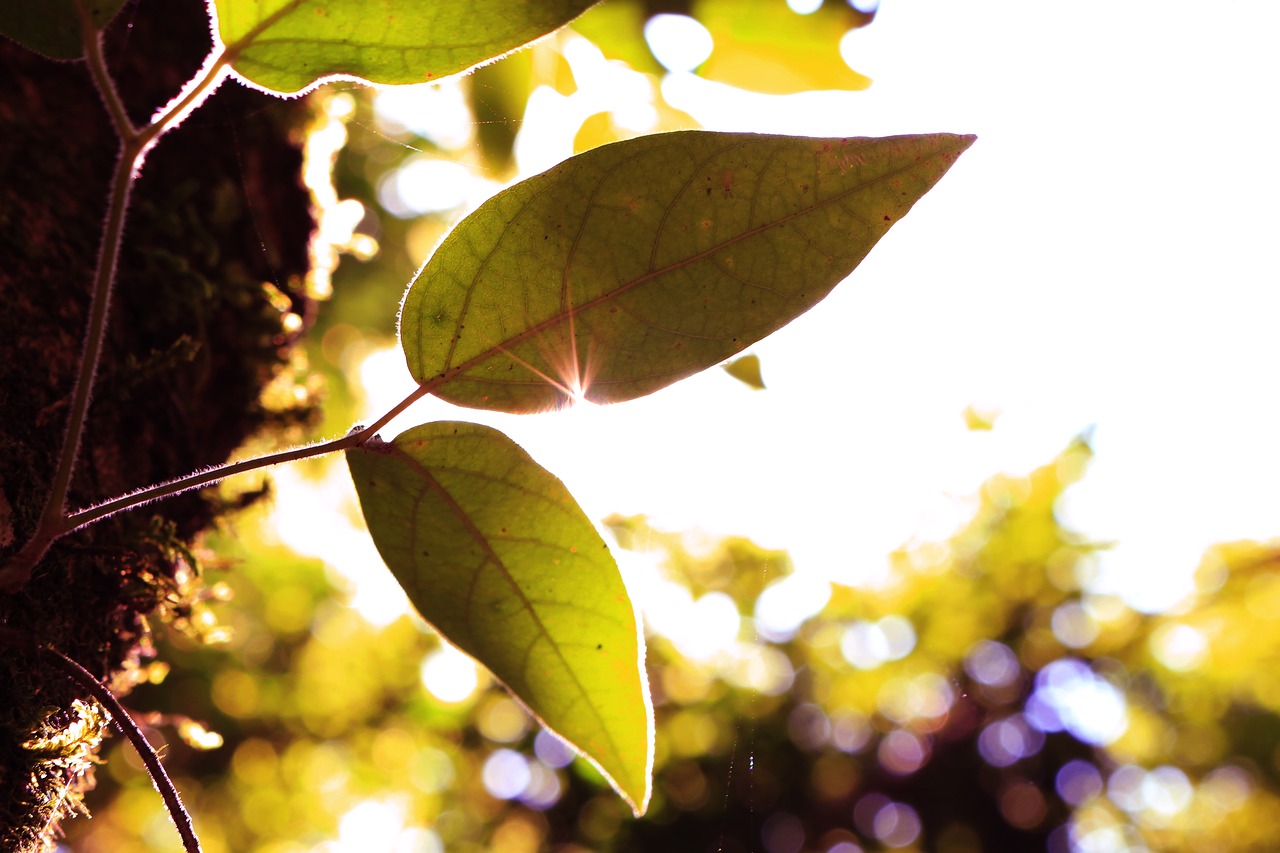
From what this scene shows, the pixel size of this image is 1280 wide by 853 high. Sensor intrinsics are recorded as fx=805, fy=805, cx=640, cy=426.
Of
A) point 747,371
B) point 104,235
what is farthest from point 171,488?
point 747,371

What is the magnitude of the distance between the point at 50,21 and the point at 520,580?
51 centimetres

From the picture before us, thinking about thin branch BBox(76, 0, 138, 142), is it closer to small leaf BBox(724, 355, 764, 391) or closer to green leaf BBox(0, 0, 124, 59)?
green leaf BBox(0, 0, 124, 59)

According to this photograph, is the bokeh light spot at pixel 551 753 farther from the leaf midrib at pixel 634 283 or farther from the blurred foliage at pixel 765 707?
the leaf midrib at pixel 634 283

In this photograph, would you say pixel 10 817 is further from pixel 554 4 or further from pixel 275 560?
pixel 275 560

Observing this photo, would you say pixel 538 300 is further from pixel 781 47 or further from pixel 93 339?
pixel 781 47

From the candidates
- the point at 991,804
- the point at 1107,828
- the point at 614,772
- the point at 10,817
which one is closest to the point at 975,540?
the point at 991,804

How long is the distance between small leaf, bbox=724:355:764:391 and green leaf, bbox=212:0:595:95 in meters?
0.72

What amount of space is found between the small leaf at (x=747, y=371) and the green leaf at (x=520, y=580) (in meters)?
0.66

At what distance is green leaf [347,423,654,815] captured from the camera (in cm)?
61

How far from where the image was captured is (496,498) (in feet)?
2.02

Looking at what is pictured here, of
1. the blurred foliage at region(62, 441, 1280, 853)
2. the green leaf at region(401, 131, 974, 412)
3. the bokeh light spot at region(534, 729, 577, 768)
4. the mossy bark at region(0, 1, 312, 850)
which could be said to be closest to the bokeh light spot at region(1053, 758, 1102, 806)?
the blurred foliage at region(62, 441, 1280, 853)

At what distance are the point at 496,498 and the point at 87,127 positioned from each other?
79 cm

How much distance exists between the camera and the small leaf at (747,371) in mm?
1231

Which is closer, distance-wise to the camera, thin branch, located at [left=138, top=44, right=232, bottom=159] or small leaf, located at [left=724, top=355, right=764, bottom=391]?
thin branch, located at [left=138, top=44, right=232, bottom=159]
